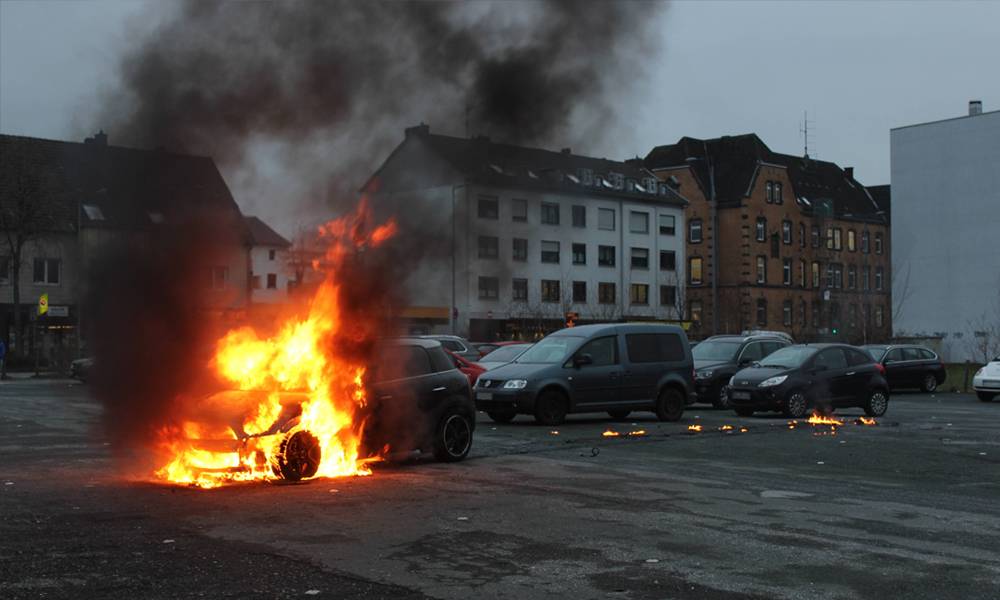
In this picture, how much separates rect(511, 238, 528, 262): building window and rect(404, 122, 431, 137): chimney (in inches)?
100

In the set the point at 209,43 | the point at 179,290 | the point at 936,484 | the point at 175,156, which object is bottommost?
the point at 936,484

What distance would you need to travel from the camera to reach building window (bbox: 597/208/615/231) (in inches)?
1367

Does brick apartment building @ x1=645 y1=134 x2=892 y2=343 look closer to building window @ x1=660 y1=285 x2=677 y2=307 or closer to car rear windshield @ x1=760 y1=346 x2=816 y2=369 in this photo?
building window @ x1=660 y1=285 x2=677 y2=307

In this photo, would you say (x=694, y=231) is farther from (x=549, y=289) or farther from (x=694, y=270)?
(x=549, y=289)

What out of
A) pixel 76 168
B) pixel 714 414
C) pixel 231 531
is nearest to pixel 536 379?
pixel 714 414

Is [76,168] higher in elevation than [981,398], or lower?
higher

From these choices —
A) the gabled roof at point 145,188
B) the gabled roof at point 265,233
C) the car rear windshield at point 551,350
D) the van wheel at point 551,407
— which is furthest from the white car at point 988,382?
the gabled roof at point 145,188

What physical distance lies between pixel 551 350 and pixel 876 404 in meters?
7.79

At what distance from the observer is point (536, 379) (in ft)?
70.1

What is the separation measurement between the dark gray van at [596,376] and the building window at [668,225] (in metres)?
43.4

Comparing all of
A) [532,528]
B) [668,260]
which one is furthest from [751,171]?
[532,528]

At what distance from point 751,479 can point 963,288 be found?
2363 inches

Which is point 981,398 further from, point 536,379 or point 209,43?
point 209,43

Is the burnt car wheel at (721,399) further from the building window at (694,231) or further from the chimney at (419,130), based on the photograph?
the building window at (694,231)
